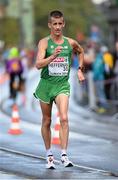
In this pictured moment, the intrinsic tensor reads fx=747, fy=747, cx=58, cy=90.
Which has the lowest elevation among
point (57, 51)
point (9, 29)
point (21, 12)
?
point (57, 51)

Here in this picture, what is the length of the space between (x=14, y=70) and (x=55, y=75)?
14465 mm

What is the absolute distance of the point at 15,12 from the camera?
5138cm

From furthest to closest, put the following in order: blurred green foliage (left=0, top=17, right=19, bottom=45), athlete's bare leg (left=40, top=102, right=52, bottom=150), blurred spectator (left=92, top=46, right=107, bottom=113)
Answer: blurred green foliage (left=0, top=17, right=19, bottom=45)
blurred spectator (left=92, top=46, right=107, bottom=113)
athlete's bare leg (left=40, top=102, right=52, bottom=150)

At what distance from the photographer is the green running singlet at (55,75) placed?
9727mm

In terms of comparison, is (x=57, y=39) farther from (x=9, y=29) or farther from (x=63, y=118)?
(x=9, y=29)

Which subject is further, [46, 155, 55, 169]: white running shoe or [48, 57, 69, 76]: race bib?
[48, 57, 69, 76]: race bib

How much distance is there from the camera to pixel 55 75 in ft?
32.0

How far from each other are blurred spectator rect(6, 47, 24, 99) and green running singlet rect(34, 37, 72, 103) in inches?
555

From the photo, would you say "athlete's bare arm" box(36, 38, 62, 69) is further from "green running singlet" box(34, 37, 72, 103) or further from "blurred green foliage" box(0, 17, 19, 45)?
"blurred green foliage" box(0, 17, 19, 45)

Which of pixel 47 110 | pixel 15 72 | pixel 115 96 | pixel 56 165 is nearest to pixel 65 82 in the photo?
pixel 47 110

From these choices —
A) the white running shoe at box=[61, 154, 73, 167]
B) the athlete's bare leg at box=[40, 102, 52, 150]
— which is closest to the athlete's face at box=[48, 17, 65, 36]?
the athlete's bare leg at box=[40, 102, 52, 150]

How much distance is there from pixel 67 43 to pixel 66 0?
99.4 meters

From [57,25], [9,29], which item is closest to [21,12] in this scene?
[9,29]

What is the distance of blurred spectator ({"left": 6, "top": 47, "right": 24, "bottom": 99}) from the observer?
23969 mm
